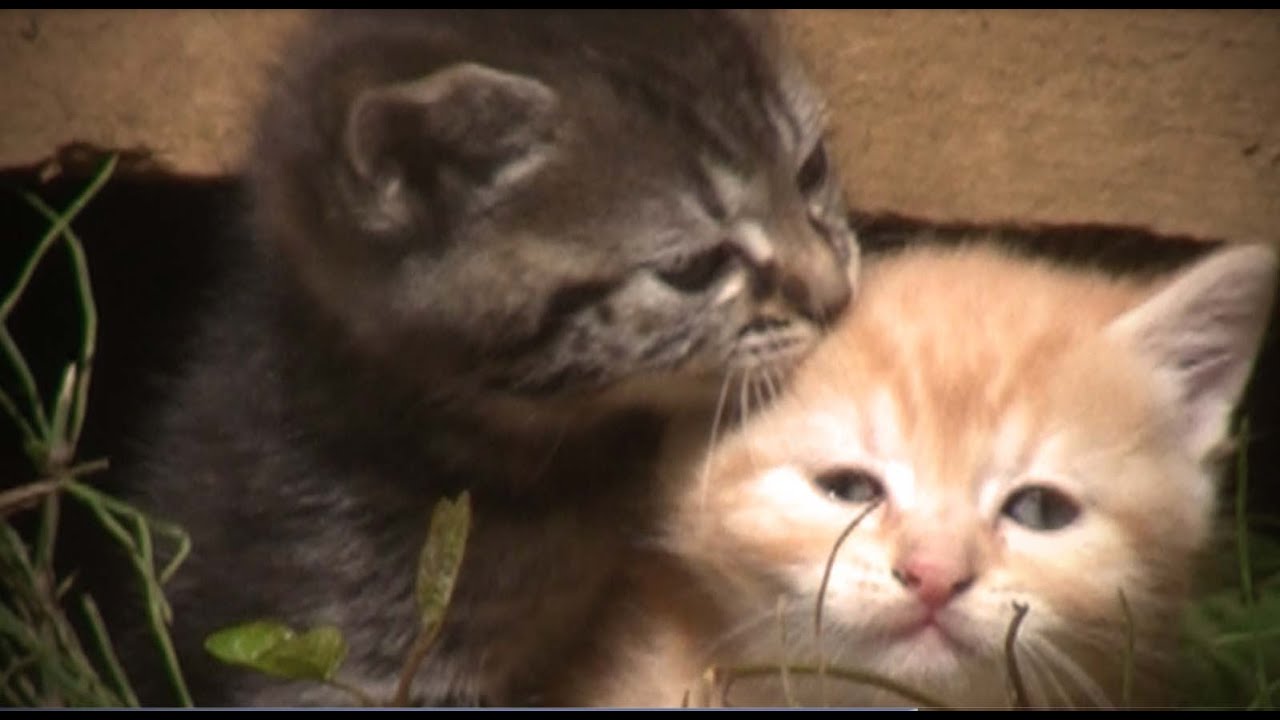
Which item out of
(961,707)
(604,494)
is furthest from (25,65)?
(961,707)

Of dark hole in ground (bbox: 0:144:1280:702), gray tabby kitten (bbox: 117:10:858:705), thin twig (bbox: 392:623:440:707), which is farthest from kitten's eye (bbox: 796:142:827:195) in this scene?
thin twig (bbox: 392:623:440:707)

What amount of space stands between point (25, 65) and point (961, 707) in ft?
2.96

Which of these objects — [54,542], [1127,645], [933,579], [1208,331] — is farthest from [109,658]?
[1208,331]

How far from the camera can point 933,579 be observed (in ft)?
4.84

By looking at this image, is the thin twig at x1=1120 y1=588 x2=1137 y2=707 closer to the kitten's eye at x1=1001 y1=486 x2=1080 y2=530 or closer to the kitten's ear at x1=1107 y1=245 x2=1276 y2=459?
the kitten's eye at x1=1001 y1=486 x2=1080 y2=530

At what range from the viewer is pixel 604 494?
173 centimetres

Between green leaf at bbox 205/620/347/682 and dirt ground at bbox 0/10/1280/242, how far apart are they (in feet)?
1.35

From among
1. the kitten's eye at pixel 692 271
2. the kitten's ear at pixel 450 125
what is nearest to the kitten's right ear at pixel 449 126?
the kitten's ear at pixel 450 125

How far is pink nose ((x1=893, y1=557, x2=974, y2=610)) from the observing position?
1477mm

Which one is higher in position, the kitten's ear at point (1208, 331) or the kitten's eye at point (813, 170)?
the kitten's eye at point (813, 170)

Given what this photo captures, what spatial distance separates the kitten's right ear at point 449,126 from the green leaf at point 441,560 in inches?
10.0

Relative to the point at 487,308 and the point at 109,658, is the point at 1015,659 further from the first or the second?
the point at 109,658

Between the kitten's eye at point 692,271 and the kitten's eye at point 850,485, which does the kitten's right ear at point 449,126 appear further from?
the kitten's eye at point 850,485

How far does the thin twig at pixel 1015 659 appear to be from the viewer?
4.77 feet
